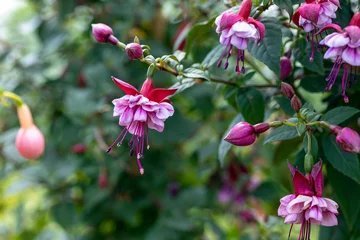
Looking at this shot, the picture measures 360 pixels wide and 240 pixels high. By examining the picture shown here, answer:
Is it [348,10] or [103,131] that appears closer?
[348,10]

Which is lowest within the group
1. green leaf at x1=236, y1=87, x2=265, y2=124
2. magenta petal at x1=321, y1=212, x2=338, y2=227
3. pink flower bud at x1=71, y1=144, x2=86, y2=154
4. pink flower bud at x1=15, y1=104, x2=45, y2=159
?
pink flower bud at x1=71, y1=144, x2=86, y2=154

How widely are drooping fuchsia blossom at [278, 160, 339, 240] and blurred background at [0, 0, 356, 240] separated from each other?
597 millimetres

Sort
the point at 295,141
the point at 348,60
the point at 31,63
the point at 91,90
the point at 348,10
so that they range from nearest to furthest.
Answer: the point at 348,60 < the point at 348,10 < the point at 295,141 < the point at 91,90 < the point at 31,63

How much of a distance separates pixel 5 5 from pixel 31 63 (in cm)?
61

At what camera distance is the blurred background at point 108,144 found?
1.12 meters

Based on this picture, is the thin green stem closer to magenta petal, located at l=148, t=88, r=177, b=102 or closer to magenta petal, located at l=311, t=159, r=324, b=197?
magenta petal, located at l=148, t=88, r=177, b=102

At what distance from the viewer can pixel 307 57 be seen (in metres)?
0.53

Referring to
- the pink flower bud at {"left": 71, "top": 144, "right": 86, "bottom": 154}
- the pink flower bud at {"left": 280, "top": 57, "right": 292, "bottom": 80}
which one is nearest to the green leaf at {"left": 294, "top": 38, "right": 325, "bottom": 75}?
the pink flower bud at {"left": 280, "top": 57, "right": 292, "bottom": 80}

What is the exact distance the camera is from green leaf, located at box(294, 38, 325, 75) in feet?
1.69

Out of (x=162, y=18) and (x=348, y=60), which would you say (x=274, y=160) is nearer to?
(x=348, y=60)

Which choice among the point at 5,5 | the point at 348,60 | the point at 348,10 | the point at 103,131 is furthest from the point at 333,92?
the point at 5,5

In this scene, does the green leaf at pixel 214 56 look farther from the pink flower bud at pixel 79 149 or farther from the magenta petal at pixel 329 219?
the pink flower bud at pixel 79 149

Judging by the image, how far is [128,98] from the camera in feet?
1.42

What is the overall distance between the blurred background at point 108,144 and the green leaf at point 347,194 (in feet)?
1.49
